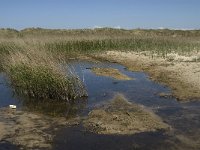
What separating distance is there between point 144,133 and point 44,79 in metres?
4.71

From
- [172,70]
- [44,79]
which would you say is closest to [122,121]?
[44,79]

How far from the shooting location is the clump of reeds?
495 inches

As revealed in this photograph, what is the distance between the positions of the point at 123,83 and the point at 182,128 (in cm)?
739

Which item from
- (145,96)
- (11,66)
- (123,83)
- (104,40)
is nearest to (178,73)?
(123,83)

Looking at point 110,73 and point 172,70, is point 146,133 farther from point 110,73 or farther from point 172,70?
point 110,73

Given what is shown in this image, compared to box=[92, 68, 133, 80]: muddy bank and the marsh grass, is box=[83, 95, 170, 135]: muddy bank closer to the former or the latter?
box=[92, 68, 133, 80]: muddy bank

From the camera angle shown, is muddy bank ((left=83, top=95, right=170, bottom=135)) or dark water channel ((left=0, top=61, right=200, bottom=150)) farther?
muddy bank ((left=83, top=95, right=170, bottom=135))

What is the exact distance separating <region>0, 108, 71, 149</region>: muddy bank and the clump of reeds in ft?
4.90

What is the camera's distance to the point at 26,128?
9711 millimetres

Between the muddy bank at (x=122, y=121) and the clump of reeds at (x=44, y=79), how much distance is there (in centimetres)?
155

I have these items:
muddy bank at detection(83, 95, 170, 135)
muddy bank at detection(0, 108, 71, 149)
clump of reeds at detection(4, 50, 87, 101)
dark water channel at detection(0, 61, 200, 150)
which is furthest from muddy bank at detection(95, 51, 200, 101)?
muddy bank at detection(0, 108, 71, 149)

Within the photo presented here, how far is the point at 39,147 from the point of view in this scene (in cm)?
830

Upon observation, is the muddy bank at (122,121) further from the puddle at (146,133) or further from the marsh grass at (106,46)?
the marsh grass at (106,46)

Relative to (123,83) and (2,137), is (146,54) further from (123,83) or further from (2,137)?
(2,137)
